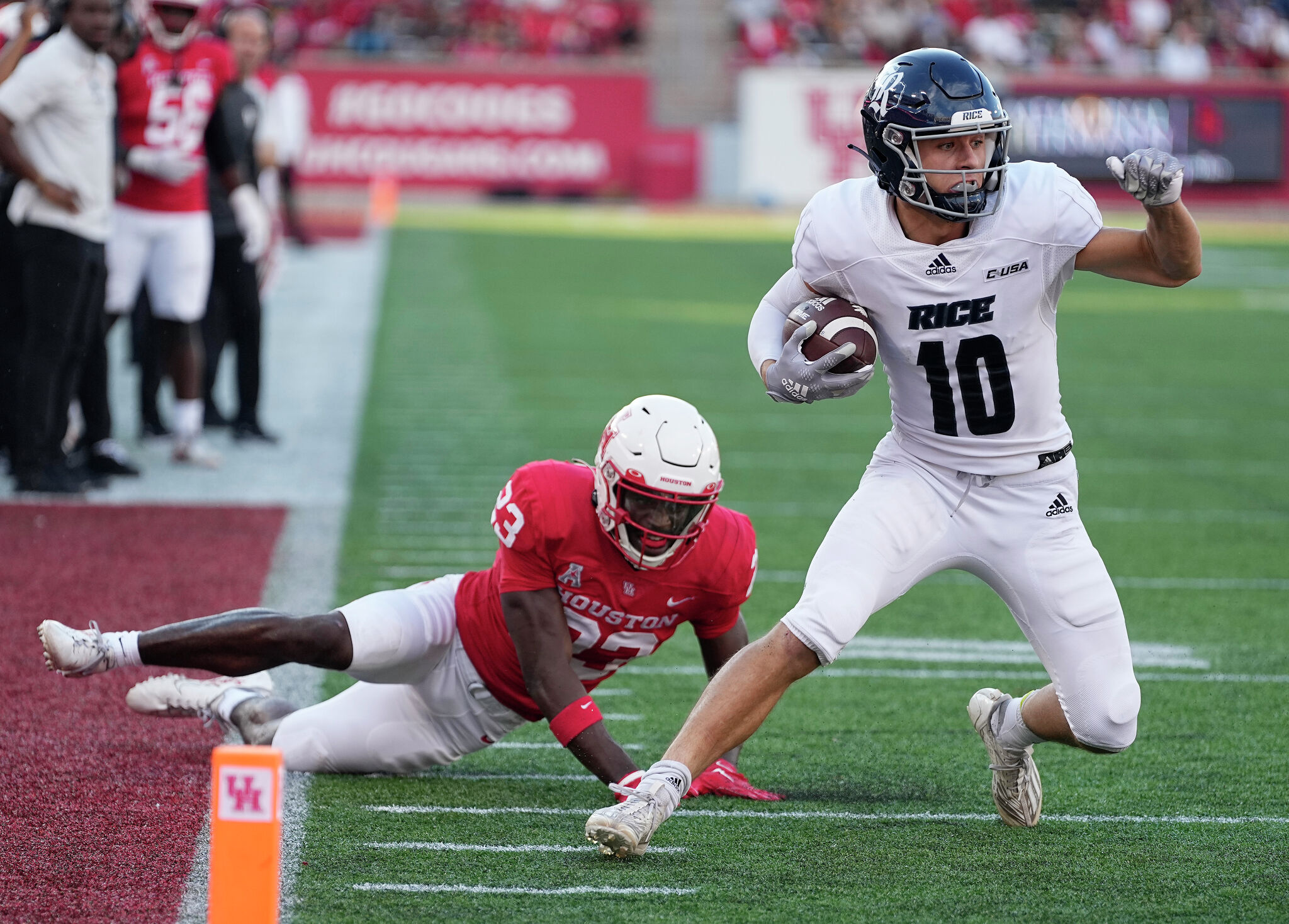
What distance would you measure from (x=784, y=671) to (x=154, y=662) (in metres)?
1.49

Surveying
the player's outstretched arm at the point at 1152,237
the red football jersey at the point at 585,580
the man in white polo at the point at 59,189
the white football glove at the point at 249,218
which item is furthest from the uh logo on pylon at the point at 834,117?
the red football jersey at the point at 585,580

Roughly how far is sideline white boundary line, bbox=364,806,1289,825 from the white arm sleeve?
1031 mm

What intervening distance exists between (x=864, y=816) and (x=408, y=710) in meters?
1.11

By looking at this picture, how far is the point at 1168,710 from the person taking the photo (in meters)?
4.88

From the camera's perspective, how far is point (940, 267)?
A: 3758mm

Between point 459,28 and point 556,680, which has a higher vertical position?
point 556,680

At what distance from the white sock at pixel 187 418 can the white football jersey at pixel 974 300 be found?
476 centimetres

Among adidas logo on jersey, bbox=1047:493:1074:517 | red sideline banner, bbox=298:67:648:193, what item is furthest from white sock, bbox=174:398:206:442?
red sideline banner, bbox=298:67:648:193

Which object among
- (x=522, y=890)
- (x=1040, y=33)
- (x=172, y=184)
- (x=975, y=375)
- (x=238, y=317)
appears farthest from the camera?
(x=1040, y=33)

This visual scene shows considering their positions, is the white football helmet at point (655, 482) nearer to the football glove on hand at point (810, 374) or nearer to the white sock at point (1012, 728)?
the football glove on hand at point (810, 374)

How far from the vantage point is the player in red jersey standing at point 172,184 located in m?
7.46

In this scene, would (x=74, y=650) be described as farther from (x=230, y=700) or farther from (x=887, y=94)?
(x=887, y=94)

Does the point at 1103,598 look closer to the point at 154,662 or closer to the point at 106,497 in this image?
the point at 154,662

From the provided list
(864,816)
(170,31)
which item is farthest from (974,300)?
(170,31)
